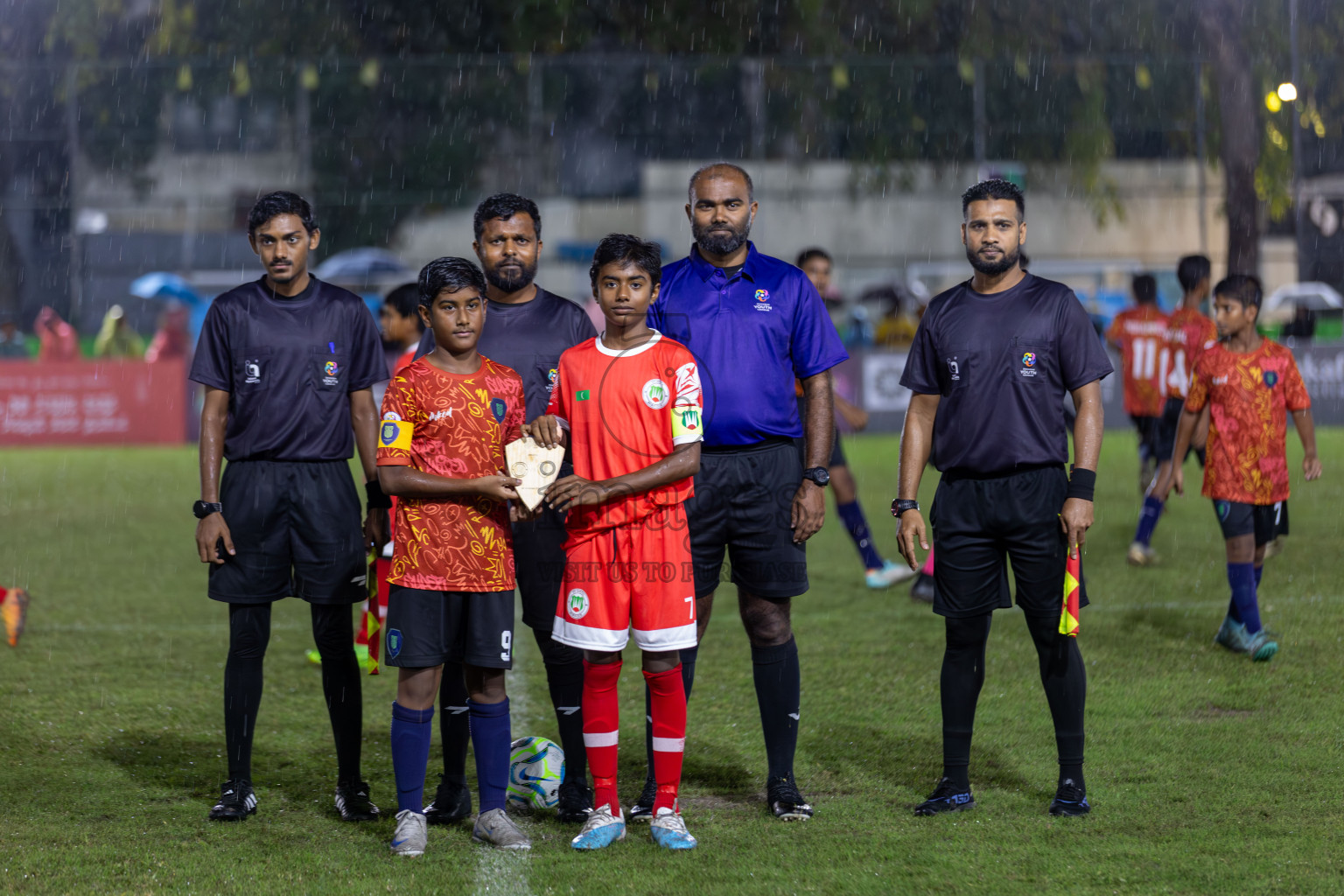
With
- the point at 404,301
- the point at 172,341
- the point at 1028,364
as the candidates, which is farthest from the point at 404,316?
the point at 172,341

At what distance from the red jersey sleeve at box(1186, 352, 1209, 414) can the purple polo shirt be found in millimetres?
3248

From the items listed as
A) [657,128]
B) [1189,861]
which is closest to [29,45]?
[657,128]

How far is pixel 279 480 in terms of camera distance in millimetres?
5043

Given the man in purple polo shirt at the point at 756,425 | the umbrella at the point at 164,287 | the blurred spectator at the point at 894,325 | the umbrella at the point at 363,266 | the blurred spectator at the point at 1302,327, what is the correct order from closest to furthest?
the man in purple polo shirt at the point at 756,425
the blurred spectator at the point at 894,325
the blurred spectator at the point at 1302,327
the umbrella at the point at 164,287
the umbrella at the point at 363,266

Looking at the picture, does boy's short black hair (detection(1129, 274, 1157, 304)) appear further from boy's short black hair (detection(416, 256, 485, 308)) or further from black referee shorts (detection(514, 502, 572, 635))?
boy's short black hair (detection(416, 256, 485, 308))

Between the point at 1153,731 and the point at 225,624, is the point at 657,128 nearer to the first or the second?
the point at 225,624

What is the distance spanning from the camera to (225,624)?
879 cm

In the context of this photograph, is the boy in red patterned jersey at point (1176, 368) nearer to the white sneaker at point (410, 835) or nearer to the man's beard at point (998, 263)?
the man's beard at point (998, 263)

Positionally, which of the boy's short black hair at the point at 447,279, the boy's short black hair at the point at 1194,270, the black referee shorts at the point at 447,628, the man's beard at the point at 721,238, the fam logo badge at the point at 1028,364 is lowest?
the black referee shorts at the point at 447,628

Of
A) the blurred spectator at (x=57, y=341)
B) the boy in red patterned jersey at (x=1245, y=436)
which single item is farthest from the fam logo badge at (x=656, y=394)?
the blurred spectator at (x=57, y=341)

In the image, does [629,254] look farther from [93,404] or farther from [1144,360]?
[93,404]

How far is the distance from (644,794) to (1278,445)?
4085 mm

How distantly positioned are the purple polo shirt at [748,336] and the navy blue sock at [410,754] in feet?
4.43

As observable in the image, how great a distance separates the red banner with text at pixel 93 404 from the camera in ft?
69.1
